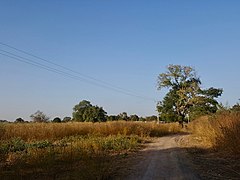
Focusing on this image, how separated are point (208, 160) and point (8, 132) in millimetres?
16983

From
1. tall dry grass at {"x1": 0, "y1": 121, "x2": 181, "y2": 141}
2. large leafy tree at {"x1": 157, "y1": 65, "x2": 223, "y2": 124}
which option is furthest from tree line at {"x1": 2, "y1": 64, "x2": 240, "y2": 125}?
tall dry grass at {"x1": 0, "y1": 121, "x2": 181, "y2": 141}

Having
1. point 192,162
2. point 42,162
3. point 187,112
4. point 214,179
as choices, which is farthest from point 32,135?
point 187,112

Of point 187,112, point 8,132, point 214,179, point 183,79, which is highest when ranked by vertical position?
point 183,79

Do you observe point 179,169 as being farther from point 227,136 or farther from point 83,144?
point 83,144

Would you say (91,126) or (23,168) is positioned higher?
(91,126)

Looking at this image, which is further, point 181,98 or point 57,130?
point 181,98

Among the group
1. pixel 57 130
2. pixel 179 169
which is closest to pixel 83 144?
pixel 179 169

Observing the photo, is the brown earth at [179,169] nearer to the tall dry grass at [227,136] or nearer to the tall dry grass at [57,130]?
the tall dry grass at [227,136]

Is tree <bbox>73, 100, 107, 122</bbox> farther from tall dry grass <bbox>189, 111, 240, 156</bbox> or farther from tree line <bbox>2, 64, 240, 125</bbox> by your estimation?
tall dry grass <bbox>189, 111, 240, 156</bbox>

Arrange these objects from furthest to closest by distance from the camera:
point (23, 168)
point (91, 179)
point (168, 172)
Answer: point (23, 168)
point (168, 172)
point (91, 179)

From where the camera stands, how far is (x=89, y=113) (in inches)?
3071

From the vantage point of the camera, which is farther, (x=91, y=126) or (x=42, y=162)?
(x=91, y=126)

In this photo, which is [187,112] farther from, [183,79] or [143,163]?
[143,163]

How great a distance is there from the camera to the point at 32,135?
2608 centimetres
